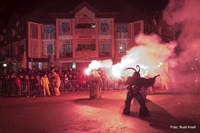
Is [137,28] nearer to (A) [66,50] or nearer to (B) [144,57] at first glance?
(A) [66,50]

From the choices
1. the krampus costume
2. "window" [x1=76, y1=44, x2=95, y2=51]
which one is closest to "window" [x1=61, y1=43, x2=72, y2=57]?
"window" [x1=76, y1=44, x2=95, y2=51]

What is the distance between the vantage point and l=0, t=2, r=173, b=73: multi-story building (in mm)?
39844

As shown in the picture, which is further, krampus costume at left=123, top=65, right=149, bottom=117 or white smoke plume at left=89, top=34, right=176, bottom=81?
white smoke plume at left=89, top=34, right=176, bottom=81

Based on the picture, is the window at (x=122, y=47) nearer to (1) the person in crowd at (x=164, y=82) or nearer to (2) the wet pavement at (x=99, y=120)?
(1) the person in crowd at (x=164, y=82)

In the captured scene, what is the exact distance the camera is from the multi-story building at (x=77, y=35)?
3984 centimetres

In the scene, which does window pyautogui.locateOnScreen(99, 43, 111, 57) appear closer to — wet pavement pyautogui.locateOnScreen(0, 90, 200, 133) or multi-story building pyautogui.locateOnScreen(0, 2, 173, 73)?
multi-story building pyautogui.locateOnScreen(0, 2, 173, 73)

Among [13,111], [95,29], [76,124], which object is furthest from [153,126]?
[95,29]

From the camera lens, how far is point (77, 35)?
40.4m

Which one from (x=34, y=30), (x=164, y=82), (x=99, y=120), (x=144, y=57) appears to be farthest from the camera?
(x=34, y=30)

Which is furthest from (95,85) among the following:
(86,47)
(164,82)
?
(86,47)

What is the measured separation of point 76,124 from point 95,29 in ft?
102

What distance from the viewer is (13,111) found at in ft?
43.8

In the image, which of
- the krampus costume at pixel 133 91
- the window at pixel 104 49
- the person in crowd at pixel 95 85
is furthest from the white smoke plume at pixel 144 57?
the window at pixel 104 49

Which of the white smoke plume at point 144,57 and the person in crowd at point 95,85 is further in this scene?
the white smoke plume at point 144,57
